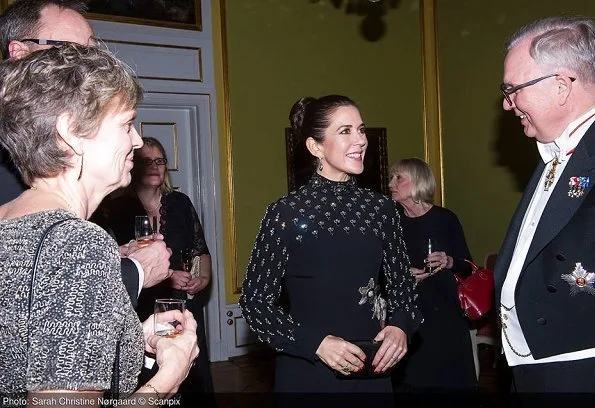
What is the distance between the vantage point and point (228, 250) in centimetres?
660

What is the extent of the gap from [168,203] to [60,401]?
8.87 ft

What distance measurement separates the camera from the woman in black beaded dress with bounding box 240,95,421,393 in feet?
8.48

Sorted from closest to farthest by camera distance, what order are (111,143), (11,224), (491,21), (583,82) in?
(11,224) < (111,143) < (583,82) < (491,21)

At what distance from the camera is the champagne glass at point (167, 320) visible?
5.40ft

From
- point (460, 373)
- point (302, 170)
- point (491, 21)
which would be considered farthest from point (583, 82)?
point (491, 21)

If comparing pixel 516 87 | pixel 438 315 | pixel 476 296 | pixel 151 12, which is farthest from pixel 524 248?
pixel 151 12

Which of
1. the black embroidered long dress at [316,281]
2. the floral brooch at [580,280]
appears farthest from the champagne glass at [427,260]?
the floral brooch at [580,280]

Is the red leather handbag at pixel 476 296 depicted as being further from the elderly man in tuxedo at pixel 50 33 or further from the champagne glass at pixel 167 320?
the champagne glass at pixel 167 320

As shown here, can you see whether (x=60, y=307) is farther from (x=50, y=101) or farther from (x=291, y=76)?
(x=291, y=76)

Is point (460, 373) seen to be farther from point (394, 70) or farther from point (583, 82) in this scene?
point (394, 70)

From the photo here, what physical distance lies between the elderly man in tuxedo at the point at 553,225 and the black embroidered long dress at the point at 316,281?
559mm

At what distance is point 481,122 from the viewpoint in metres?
7.25

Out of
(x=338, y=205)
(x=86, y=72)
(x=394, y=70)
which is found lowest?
(x=338, y=205)

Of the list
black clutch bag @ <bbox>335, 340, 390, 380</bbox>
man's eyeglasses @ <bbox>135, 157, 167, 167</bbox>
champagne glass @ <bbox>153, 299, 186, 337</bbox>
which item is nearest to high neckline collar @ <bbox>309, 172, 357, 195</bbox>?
black clutch bag @ <bbox>335, 340, 390, 380</bbox>
